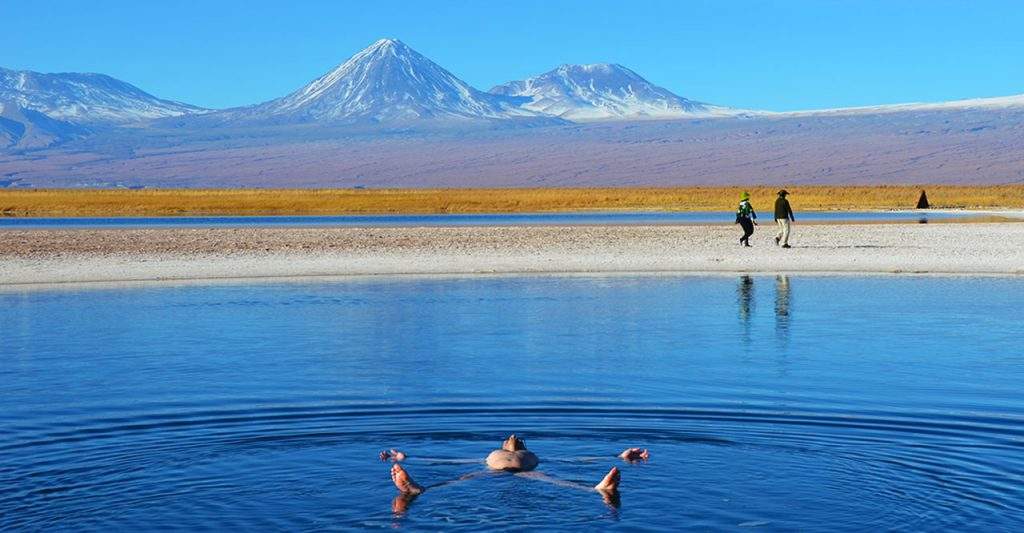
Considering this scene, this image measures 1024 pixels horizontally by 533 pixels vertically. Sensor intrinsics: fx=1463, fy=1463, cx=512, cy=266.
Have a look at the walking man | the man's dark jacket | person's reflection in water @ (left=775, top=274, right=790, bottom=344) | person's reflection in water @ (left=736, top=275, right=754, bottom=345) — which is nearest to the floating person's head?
person's reflection in water @ (left=736, top=275, right=754, bottom=345)

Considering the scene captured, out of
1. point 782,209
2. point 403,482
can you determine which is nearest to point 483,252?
point 782,209

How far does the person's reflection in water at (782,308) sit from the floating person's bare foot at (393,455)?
811 cm

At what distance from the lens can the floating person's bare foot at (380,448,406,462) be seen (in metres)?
11.4

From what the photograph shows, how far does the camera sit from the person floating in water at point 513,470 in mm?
10352

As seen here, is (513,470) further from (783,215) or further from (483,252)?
(783,215)

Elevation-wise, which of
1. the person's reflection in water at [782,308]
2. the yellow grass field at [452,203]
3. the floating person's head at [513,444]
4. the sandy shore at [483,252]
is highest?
the yellow grass field at [452,203]

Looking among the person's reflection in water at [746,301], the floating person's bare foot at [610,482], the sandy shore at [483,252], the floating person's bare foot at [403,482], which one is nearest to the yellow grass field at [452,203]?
the sandy shore at [483,252]

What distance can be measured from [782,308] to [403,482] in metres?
13.6

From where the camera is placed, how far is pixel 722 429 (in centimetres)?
1288

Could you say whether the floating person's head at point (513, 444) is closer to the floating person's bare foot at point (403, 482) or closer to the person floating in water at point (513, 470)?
the person floating in water at point (513, 470)

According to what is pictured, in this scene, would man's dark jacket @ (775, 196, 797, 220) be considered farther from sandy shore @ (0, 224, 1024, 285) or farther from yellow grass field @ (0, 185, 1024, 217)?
yellow grass field @ (0, 185, 1024, 217)

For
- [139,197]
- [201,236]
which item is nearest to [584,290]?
[201,236]

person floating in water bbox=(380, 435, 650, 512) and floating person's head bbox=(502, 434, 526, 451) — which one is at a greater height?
floating person's head bbox=(502, 434, 526, 451)

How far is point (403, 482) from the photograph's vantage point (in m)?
10.3
